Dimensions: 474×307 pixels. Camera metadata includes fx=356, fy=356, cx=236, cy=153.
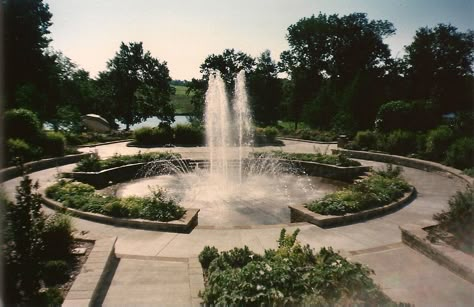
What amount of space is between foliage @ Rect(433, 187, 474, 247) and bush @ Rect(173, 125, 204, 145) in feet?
72.8

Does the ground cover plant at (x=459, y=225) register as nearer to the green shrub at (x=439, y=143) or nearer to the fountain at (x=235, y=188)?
the fountain at (x=235, y=188)

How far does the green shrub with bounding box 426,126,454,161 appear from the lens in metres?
17.7

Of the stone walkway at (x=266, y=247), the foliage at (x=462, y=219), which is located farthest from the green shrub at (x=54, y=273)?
the foliage at (x=462, y=219)

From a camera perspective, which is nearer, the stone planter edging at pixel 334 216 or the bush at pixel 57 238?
the bush at pixel 57 238

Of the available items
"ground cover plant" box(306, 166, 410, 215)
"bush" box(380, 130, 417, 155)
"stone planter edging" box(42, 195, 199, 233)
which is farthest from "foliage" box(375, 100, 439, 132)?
"stone planter edging" box(42, 195, 199, 233)

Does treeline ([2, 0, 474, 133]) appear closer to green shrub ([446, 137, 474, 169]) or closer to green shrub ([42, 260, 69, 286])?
green shrub ([446, 137, 474, 169])

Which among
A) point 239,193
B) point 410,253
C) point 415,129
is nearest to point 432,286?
point 410,253

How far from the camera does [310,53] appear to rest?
56.3 m

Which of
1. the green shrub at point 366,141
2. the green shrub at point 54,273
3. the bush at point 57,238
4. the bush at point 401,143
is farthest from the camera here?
the green shrub at point 366,141

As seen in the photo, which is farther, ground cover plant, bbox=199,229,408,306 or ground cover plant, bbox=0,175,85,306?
ground cover plant, bbox=0,175,85,306

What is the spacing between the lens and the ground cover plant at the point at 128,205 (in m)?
9.10

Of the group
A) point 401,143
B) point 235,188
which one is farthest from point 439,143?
point 235,188

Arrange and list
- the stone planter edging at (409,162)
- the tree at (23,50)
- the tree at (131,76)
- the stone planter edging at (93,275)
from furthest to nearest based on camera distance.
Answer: the tree at (131,76) → the tree at (23,50) → the stone planter edging at (409,162) → the stone planter edging at (93,275)

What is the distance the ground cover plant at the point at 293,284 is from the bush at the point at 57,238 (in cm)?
284
